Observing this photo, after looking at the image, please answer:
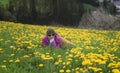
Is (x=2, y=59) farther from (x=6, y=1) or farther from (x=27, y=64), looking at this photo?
(x=6, y=1)

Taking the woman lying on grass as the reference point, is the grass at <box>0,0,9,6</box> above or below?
below

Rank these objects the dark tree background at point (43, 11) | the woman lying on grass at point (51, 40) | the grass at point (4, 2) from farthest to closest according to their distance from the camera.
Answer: the dark tree background at point (43, 11) < the grass at point (4, 2) < the woman lying on grass at point (51, 40)

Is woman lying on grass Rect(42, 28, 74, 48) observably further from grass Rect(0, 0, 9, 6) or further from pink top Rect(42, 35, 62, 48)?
grass Rect(0, 0, 9, 6)

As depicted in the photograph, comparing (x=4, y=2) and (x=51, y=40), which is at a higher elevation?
(x=51, y=40)

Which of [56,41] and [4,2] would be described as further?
[4,2]

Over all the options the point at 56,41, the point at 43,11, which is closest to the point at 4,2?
the point at 43,11

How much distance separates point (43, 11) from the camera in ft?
145

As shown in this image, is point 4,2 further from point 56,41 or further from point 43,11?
point 56,41

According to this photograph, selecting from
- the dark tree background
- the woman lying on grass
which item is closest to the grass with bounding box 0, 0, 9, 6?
the dark tree background

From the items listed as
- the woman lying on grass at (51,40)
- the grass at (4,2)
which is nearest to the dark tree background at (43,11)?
the grass at (4,2)

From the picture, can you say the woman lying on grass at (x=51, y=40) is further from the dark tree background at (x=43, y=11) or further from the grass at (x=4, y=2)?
the grass at (x=4, y=2)

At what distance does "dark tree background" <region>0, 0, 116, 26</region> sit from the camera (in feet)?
129

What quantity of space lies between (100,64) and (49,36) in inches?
176

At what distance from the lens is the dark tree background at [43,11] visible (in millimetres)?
39281
